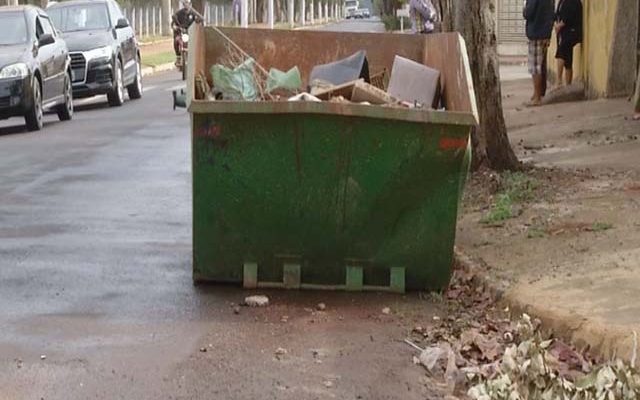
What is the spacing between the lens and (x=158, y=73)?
3725cm

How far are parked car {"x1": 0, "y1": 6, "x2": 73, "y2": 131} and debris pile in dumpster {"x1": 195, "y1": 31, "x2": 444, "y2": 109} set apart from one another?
9477mm

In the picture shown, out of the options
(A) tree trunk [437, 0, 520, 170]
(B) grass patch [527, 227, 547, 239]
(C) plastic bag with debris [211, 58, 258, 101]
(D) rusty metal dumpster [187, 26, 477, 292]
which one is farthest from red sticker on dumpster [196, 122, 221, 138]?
(A) tree trunk [437, 0, 520, 170]

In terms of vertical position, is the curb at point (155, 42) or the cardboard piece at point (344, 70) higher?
the cardboard piece at point (344, 70)

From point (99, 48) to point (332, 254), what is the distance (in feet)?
52.7

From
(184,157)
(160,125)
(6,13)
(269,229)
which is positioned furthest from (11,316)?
(6,13)

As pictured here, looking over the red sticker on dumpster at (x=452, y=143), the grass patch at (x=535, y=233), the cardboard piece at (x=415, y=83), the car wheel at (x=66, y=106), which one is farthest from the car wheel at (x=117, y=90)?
the red sticker on dumpster at (x=452, y=143)

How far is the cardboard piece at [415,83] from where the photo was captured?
9.20 m

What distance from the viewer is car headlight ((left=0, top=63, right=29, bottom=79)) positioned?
60.6 ft

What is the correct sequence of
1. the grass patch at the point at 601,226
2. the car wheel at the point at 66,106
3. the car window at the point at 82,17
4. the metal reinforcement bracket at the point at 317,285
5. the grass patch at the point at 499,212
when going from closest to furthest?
the metal reinforcement bracket at the point at 317,285 < the grass patch at the point at 601,226 < the grass patch at the point at 499,212 < the car wheel at the point at 66,106 < the car window at the point at 82,17

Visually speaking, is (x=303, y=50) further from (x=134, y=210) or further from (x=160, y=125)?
(x=160, y=125)

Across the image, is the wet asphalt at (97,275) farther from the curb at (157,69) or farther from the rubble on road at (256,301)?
the curb at (157,69)

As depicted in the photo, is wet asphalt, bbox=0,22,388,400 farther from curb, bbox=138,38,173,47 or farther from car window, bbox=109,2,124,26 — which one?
curb, bbox=138,38,173,47

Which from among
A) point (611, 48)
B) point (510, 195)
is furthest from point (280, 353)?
point (611, 48)

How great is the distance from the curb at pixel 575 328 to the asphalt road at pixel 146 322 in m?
0.54
